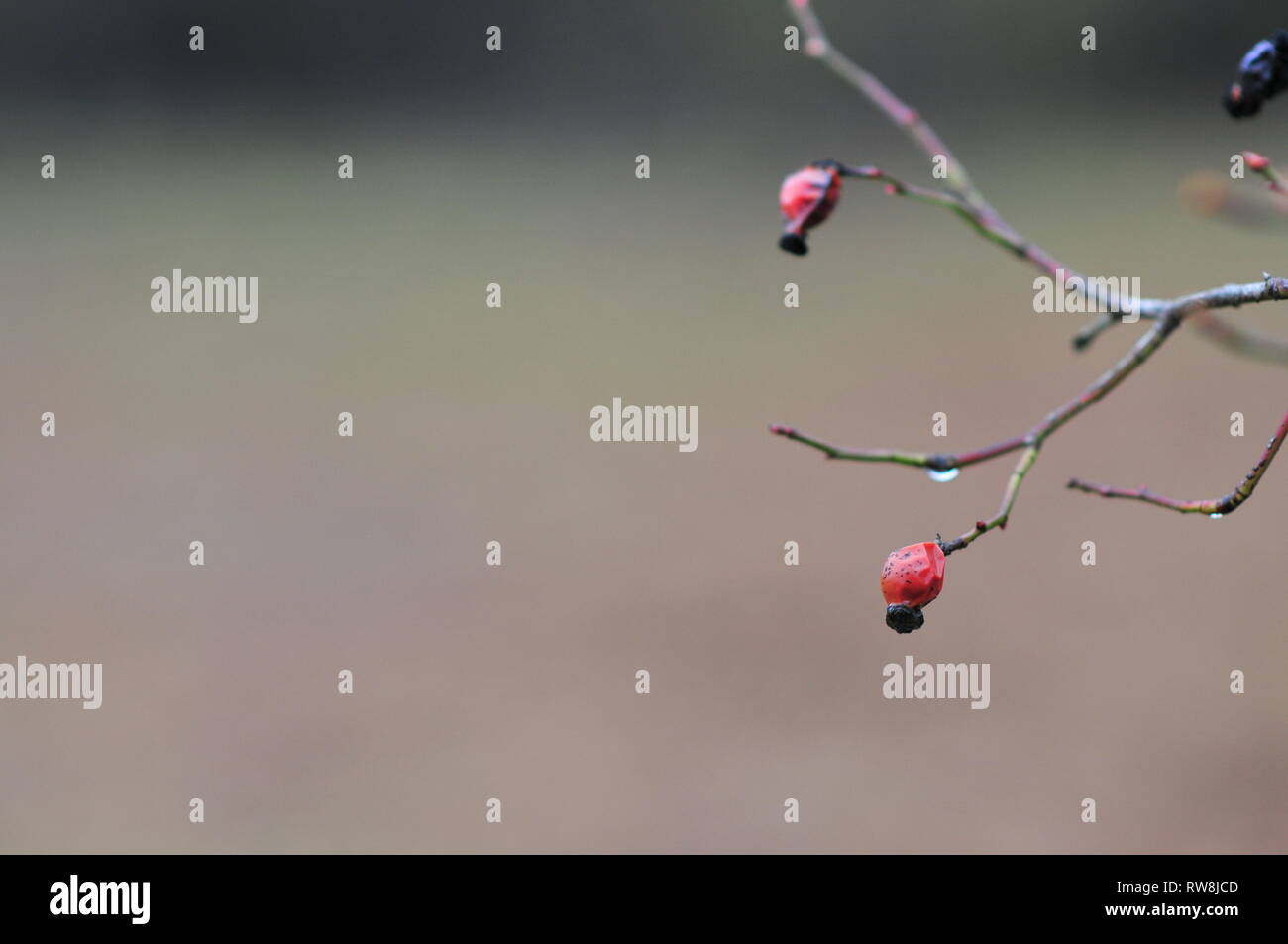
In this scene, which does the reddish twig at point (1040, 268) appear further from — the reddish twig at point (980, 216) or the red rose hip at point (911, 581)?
the red rose hip at point (911, 581)

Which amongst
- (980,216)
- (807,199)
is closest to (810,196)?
(807,199)

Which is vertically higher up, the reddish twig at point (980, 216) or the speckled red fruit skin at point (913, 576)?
the reddish twig at point (980, 216)

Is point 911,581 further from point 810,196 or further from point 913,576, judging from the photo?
point 810,196

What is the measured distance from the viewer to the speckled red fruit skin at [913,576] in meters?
0.69

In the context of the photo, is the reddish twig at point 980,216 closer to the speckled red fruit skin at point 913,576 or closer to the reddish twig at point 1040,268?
the reddish twig at point 1040,268

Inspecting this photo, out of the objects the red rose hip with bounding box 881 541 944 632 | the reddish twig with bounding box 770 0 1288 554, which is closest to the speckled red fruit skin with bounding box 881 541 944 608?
the red rose hip with bounding box 881 541 944 632

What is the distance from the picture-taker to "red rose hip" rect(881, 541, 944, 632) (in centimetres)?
69

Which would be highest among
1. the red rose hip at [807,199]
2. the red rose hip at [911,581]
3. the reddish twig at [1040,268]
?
the red rose hip at [807,199]

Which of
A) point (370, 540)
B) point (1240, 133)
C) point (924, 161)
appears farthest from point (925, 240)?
point (370, 540)

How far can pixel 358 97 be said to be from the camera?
684 centimetres

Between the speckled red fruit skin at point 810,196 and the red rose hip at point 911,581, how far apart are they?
0.19 m

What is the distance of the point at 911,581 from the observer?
2.28 feet

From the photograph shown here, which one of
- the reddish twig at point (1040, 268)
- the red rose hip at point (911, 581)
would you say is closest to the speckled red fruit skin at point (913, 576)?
the red rose hip at point (911, 581)

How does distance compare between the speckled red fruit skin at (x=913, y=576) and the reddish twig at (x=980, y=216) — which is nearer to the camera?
the reddish twig at (x=980, y=216)
